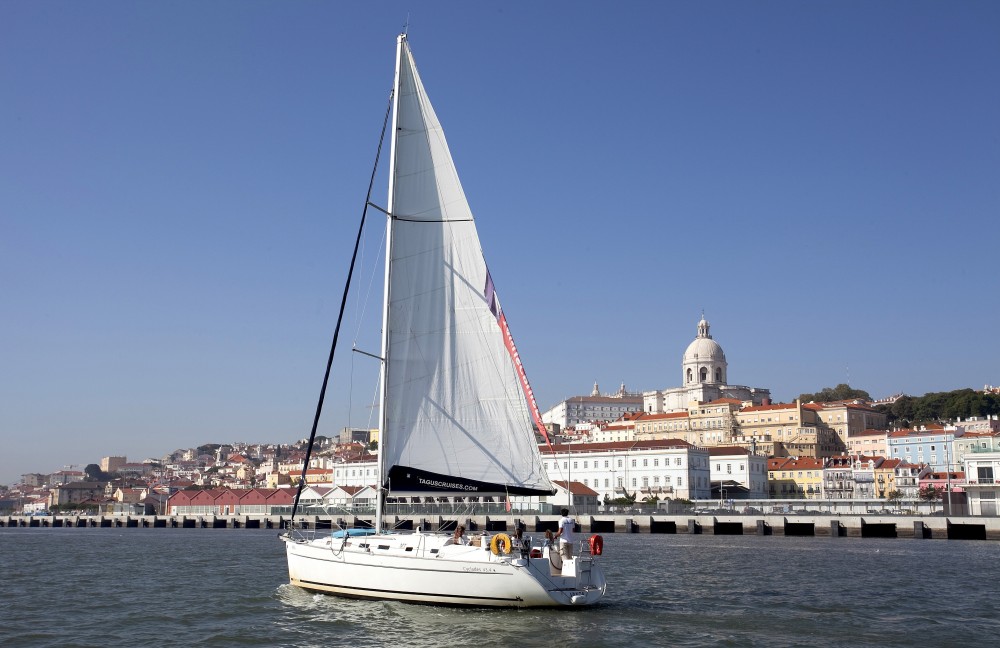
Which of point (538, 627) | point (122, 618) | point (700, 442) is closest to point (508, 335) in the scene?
point (538, 627)

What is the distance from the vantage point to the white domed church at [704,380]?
539 feet

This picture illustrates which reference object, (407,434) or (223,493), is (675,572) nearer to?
(407,434)

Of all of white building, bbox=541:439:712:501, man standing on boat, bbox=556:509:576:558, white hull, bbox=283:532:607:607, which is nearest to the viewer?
white hull, bbox=283:532:607:607

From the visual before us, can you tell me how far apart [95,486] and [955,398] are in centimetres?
15096

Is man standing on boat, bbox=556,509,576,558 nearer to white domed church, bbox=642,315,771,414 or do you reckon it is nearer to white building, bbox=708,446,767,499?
white building, bbox=708,446,767,499

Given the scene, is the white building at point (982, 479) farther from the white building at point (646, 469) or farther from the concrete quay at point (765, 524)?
the white building at point (646, 469)

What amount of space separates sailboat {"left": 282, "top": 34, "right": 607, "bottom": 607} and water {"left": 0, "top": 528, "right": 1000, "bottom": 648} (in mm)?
1184

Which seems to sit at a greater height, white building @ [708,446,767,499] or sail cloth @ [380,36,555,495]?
sail cloth @ [380,36,555,495]

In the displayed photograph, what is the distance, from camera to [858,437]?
145 m

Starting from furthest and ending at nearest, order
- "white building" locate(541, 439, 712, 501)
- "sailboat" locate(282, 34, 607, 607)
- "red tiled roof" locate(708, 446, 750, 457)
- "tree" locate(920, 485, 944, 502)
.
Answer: "red tiled roof" locate(708, 446, 750, 457) < "white building" locate(541, 439, 712, 501) < "tree" locate(920, 485, 944, 502) < "sailboat" locate(282, 34, 607, 607)

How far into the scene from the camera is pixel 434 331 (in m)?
21.0

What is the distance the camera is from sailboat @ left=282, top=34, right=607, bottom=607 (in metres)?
20.4

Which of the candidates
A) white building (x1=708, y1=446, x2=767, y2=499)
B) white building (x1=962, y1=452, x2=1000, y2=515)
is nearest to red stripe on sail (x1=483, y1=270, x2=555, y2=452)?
white building (x1=962, y1=452, x2=1000, y2=515)

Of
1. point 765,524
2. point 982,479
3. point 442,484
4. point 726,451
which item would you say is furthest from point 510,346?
point 726,451
